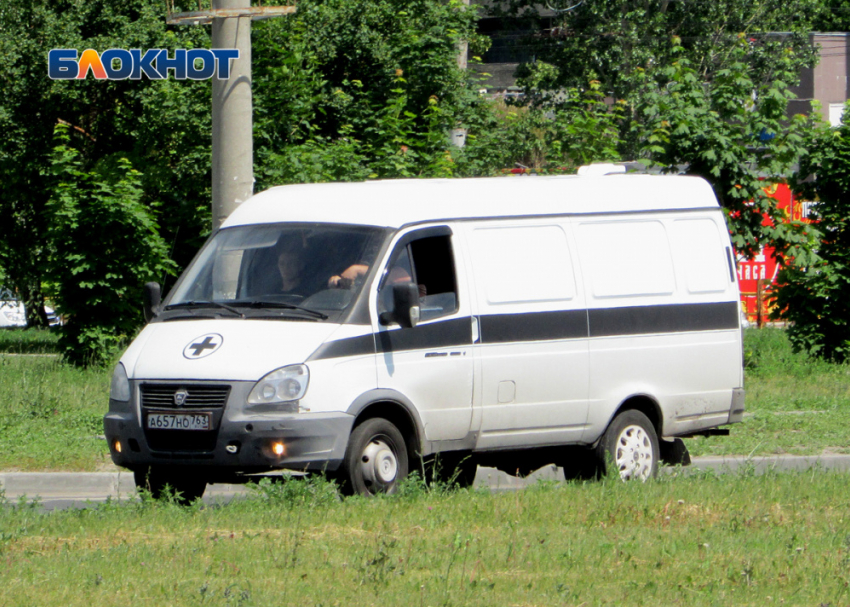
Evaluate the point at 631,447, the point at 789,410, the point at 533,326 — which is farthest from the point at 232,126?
the point at 789,410

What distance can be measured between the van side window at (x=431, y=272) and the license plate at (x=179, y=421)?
167 cm

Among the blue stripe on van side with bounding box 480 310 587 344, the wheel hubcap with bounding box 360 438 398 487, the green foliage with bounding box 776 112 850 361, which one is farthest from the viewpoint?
the green foliage with bounding box 776 112 850 361

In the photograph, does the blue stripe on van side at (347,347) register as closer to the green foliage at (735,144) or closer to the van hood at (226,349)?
the van hood at (226,349)

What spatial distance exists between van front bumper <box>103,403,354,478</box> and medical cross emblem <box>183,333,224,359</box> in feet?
1.57

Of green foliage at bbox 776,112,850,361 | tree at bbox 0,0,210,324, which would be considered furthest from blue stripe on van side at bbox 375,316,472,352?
tree at bbox 0,0,210,324

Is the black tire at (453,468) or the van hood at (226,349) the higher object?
the van hood at (226,349)

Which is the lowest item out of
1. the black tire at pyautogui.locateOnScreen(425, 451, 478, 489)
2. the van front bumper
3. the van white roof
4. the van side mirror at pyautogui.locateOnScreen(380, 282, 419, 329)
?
the black tire at pyautogui.locateOnScreen(425, 451, 478, 489)

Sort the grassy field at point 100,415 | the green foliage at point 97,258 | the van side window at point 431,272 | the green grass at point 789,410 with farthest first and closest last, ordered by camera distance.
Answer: the green foliage at point 97,258
the green grass at point 789,410
the grassy field at point 100,415
the van side window at point 431,272

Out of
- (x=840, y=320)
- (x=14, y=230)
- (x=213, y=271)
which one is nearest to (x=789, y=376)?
(x=840, y=320)

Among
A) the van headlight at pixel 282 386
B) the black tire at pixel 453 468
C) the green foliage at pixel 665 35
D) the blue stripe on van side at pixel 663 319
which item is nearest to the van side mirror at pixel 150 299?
the van headlight at pixel 282 386

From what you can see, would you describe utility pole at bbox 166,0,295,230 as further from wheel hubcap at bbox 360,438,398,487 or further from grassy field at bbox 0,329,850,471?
wheel hubcap at bbox 360,438,398,487

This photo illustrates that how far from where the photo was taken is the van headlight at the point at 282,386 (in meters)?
7.33

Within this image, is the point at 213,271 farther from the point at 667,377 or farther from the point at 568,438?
the point at 667,377

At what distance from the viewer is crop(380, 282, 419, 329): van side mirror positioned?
25.3ft
